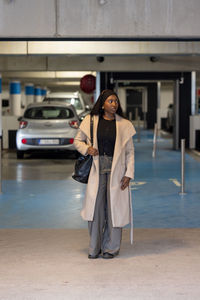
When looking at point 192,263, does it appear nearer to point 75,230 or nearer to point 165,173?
point 75,230

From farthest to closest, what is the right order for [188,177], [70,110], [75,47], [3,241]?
[70,110]
[75,47]
[188,177]
[3,241]

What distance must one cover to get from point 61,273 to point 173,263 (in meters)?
1.05

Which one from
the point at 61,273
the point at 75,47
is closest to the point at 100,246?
the point at 61,273

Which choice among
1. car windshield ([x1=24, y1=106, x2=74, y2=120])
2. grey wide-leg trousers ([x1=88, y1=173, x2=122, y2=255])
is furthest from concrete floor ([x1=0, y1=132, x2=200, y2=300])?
car windshield ([x1=24, y1=106, x2=74, y2=120])

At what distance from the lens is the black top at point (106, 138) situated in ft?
19.1

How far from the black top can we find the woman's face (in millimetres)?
139

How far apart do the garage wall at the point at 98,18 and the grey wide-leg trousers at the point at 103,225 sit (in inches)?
84.3

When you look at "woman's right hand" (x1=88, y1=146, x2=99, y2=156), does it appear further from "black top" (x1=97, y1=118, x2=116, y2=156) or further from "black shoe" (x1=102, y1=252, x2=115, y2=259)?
"black shoe" (x1=102, y1=252, x2=115, y2=259)

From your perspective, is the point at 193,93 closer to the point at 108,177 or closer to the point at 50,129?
the point at 50,129

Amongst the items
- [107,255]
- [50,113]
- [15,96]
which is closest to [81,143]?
[107,255]

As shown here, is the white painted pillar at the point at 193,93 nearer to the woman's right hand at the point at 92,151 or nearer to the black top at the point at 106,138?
the black top at the point at 106,138

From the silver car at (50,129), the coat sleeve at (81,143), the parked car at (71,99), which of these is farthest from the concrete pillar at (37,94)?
the coat sleeve at (81,143)

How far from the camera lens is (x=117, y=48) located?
14.9 m

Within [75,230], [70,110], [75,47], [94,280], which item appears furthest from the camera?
[70,110]
